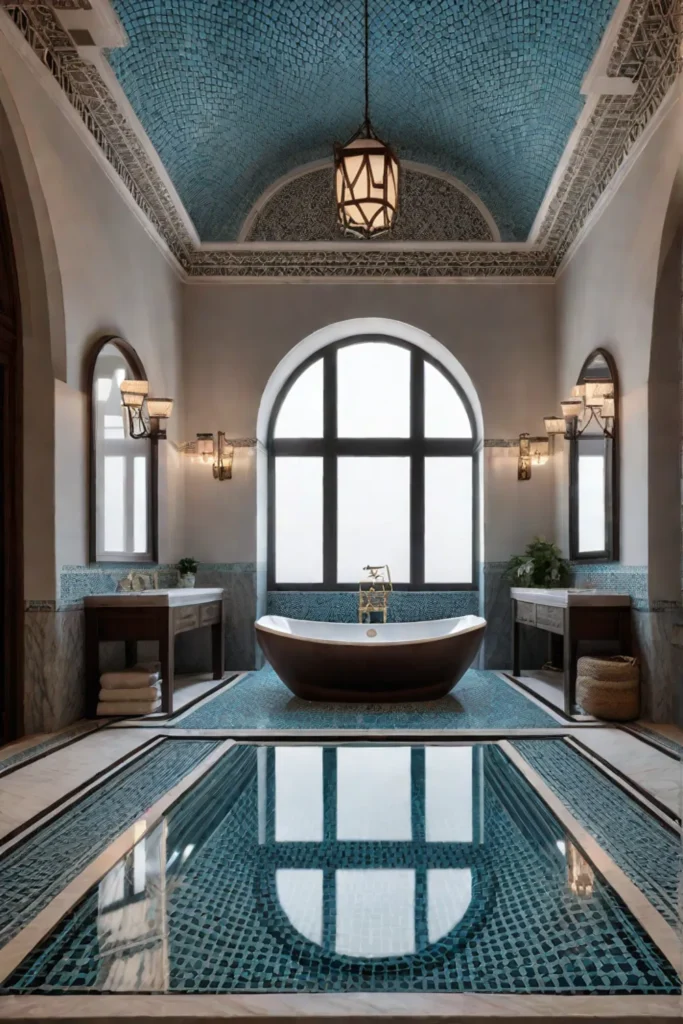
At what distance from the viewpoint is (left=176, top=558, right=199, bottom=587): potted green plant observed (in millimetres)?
5652

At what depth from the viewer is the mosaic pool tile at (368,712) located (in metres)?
4.09

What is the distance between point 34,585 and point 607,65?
3903 mm

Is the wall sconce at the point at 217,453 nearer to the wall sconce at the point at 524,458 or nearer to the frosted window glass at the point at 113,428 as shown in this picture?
the frosted window glass at the point at 113,428

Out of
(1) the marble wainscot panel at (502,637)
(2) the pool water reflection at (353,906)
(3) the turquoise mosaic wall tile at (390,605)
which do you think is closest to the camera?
(2) the pool water reflection at (353,906)

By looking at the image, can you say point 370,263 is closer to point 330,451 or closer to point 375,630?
point 330,451

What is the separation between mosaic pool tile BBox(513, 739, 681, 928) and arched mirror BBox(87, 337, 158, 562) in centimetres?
268

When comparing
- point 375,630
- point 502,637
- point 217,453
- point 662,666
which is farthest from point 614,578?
point 217,453

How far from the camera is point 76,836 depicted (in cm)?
249

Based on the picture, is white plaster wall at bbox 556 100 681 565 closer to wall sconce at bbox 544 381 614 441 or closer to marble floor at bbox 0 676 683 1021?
wall sconce at bbox 544 381 614 441

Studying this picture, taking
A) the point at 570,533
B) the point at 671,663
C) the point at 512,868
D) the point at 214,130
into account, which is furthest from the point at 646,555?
the point at 214,130

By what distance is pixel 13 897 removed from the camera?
2.05 m

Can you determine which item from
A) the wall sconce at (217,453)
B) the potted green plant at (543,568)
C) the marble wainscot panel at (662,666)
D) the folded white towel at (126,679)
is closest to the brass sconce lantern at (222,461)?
the wall sconce at (217,453)

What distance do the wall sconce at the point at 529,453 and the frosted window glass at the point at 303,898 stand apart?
172 inches

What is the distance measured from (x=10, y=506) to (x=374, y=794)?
2.31 m
